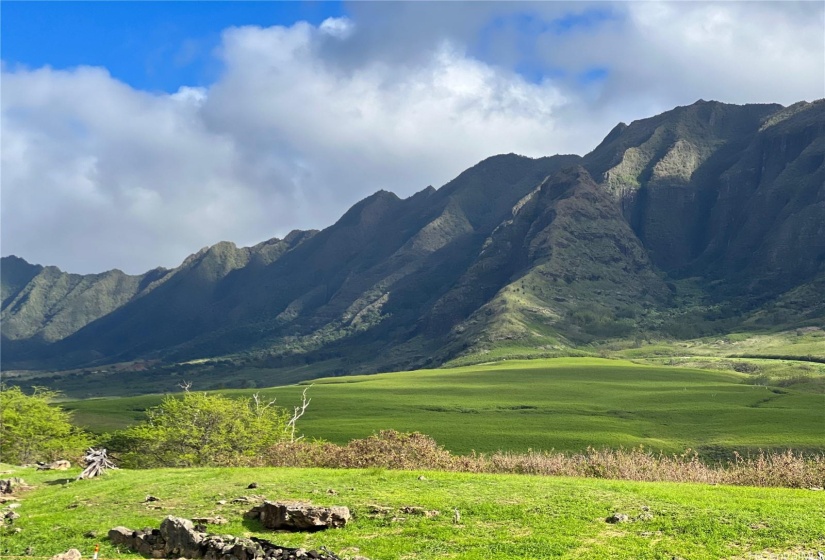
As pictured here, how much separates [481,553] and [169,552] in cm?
1260

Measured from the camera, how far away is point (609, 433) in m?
140

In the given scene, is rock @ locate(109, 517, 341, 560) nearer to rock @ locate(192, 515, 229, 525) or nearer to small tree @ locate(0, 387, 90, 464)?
rock @ locate(192, 515, 229, 525)

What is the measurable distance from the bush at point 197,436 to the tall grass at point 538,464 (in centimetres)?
1307

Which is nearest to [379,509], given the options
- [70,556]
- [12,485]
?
[70,556]

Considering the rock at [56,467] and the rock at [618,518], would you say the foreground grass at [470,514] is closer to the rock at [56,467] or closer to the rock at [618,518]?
the rock at [618,518]

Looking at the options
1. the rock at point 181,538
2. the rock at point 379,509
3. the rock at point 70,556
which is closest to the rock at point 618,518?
the rock at point 379,509

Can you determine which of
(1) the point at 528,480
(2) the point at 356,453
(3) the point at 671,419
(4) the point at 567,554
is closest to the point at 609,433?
(3) the point at 671,419

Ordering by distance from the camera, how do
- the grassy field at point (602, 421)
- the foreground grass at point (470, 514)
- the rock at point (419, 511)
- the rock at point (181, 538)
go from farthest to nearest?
the grassy field at point (602, 421)
the rock at point (419, 511)
the rock at point (181, 538)
the foreground grass at point (470, 514)

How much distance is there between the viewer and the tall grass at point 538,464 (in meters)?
46.6

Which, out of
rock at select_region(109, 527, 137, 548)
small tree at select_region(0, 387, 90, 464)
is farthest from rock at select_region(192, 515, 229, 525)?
small tree at select_region(0, 387, 90, 464)

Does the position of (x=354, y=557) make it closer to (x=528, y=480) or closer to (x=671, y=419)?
(x=528, y=480)

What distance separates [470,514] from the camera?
33.1 metres

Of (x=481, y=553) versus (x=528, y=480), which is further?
(x=528, y=480)

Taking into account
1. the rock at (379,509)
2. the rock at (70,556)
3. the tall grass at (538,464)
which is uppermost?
the rock at (70,556)
